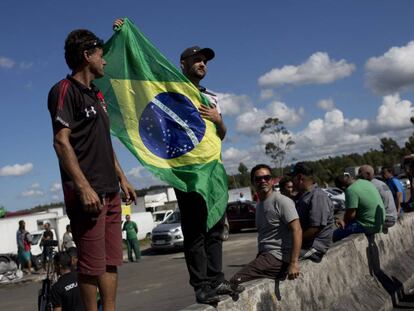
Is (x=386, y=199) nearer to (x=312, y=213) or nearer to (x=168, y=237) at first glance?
(x=312, y=213)

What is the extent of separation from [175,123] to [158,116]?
0.52 ft

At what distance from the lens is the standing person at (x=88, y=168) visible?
304 centimetres

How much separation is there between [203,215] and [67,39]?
5.85 feet

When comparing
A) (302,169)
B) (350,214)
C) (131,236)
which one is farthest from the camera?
(131,236)

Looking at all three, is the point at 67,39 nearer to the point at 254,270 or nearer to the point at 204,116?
the point at 204,116

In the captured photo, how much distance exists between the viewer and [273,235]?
5.56 metres

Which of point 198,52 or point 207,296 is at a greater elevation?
point 198,52

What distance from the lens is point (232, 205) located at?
29438mm

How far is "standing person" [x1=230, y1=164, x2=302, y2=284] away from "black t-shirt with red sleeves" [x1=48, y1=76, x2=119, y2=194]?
2.06m

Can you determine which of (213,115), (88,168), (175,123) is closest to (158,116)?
(175,123)

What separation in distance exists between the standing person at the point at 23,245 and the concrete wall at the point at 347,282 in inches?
632

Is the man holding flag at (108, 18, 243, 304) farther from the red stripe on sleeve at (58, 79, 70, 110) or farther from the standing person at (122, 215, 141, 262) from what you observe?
the standing person at (122, 215, 141, 262)

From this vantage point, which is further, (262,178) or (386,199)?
(386,199)

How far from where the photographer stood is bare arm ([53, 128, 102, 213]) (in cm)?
297
